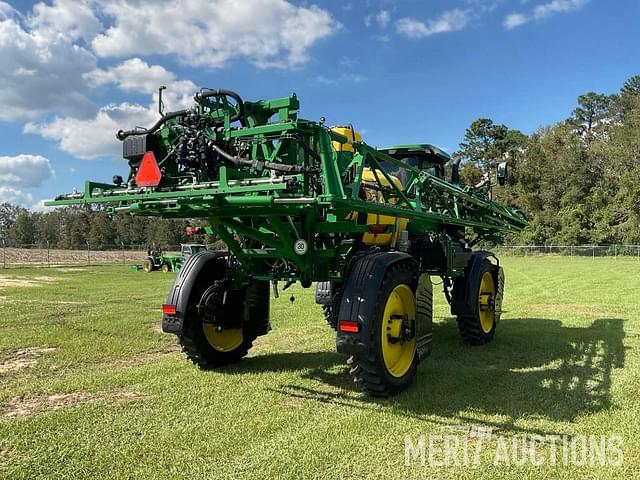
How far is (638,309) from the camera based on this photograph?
12336 millimetres

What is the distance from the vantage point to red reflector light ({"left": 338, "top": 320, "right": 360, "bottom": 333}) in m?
5.09

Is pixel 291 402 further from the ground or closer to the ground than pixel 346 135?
closer to the ground

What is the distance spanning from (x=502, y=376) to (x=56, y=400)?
475 cm

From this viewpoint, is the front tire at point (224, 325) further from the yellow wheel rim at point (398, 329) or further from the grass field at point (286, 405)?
the yellow wheel rim at point (398, 329)

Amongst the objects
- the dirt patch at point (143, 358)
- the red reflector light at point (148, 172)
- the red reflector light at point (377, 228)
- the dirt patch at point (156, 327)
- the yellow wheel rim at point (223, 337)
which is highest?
the red reflector light at point (148, 172)

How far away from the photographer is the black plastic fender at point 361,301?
16.7ft

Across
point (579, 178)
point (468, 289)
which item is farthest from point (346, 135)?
point (579, 178)

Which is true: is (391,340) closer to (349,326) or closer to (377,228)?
(349,326)

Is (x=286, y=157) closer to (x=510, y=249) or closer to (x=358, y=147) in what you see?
(x=358, y=147)

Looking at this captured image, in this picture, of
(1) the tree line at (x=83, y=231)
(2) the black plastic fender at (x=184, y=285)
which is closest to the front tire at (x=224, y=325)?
(2) the black plastic fender at (x=184, y=285)

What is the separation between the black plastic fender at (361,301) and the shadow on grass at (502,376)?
632 mm

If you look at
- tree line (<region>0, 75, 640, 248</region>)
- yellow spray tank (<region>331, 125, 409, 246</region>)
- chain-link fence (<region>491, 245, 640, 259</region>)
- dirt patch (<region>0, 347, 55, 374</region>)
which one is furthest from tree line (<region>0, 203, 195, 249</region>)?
yellow spray tank (<region>331, 125, 409, 246</region>)

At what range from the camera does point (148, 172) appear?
16.9ft

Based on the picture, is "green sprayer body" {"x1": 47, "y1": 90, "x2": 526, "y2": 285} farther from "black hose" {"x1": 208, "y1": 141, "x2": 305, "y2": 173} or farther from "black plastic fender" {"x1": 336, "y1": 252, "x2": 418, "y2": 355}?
"black plastic fender" {"x1": 336, "y1": 252, "x2": 418, "y2": 355}
